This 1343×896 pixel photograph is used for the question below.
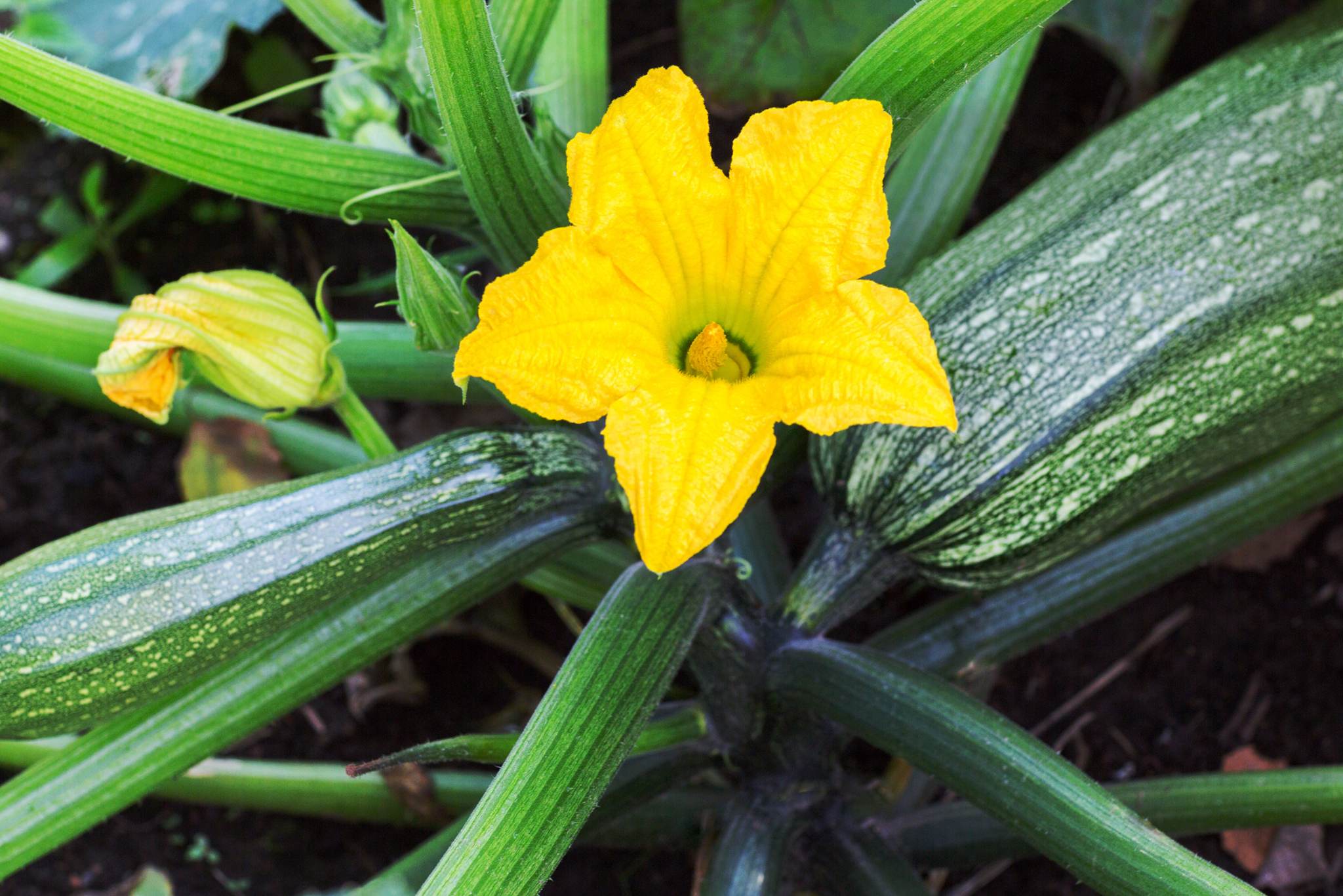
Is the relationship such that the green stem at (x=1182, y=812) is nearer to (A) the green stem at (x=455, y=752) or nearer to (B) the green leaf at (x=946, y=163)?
(A) the green stem at (x=455, y=752)

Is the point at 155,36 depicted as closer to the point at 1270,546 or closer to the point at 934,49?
the point at 934,49

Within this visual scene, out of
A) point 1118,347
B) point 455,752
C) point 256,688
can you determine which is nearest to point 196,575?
point 256,688

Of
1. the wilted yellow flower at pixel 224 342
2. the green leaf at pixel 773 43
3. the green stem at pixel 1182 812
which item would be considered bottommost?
the green stem at pixel 1182 812

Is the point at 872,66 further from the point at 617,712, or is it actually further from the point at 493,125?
the point at 617,712

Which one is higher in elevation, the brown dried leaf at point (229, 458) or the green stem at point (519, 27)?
the green stem at point (519, 27)

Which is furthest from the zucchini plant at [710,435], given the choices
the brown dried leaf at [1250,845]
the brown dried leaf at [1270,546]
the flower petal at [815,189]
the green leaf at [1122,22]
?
the brown dried leaf at [1250,845]

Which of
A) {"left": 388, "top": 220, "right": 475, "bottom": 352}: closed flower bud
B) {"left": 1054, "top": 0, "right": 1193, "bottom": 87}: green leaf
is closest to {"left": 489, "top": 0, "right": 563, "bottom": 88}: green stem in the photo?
{"left": 388, "top": 220, "right": 475, "bottom": 352}: closed flower bud

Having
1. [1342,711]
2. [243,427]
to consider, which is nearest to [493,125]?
[243,427]
